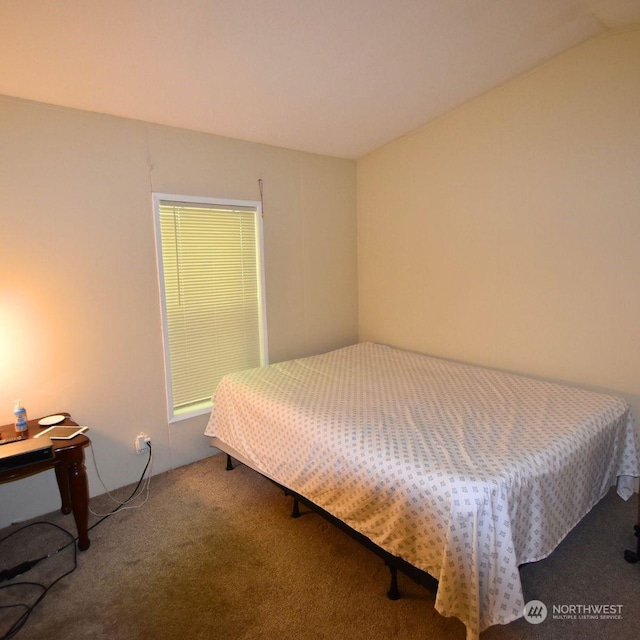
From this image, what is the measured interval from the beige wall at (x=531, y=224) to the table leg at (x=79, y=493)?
106 inches

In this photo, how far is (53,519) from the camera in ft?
7.90

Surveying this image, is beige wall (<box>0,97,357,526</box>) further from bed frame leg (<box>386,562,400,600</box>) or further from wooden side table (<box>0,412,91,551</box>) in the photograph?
bed frame leg (<box>386,562,400,600</box>)

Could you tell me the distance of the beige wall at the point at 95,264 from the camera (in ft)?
7.41

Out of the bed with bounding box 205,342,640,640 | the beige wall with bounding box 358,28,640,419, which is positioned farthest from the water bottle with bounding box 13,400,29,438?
the beige wall with bounding box 358,28,640,419

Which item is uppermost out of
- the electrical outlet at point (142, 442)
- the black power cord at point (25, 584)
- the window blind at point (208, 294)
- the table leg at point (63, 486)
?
the window blind at point (208, 294)

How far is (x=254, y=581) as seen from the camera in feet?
6.25

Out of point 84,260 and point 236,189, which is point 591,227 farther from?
point 84,260

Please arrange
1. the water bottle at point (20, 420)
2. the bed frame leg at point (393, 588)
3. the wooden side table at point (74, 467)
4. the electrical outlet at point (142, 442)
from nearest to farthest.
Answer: the bed frame leg at point (393, 588) < the wooden side table at point (74, 467) < the water bottle at point (20, 420) < the electrical outlet at point (142, 442)

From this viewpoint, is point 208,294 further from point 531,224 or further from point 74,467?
point 531,224

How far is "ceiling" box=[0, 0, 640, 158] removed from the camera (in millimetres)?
1767

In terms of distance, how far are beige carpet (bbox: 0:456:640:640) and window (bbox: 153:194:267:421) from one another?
96 centimetres

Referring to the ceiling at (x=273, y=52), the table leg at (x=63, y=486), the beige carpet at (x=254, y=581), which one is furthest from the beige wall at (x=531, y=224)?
the table leg at (x=63, y=486)

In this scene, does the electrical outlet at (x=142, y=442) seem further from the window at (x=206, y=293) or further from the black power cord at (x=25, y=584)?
the black power cord at (x=25, y=584)

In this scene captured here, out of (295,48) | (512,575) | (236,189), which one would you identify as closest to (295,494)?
(512,575)
